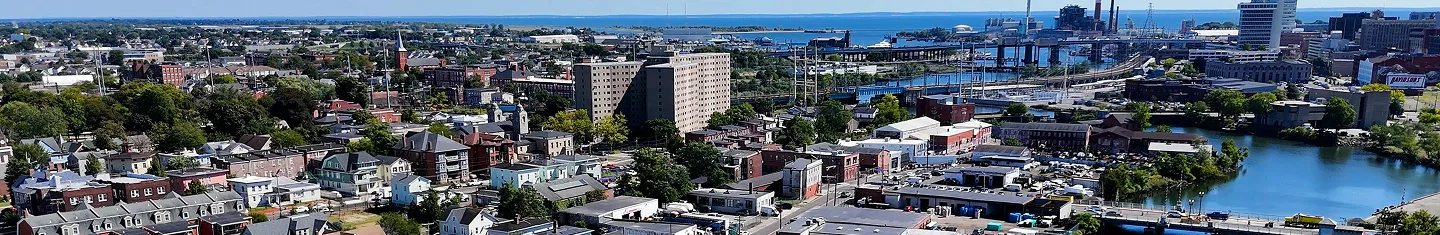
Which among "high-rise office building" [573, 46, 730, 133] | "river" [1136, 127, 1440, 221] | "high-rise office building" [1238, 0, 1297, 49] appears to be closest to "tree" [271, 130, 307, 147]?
"high-rise office building" [573, 46, 730, 133]

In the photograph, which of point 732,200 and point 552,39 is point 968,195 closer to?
point 732,200

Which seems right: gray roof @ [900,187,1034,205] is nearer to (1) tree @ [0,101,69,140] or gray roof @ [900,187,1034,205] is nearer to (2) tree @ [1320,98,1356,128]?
(2) tree @ [1320,98,1356,128]

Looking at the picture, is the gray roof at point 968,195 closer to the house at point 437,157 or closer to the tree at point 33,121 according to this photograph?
the house at point 437,157

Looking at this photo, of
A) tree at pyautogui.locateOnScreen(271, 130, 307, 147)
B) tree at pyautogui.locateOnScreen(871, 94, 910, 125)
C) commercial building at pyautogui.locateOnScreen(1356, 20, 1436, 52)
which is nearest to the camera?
tree at pyautogui.locateOnScreen(271, 130, 307, 147)

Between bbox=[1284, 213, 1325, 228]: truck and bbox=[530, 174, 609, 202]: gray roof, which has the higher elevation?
bbox=[530, 174, 609, 202]: gray roof

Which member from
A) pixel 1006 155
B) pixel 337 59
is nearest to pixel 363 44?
pixel 337 59

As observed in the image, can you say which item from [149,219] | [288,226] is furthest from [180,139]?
[288,226]
